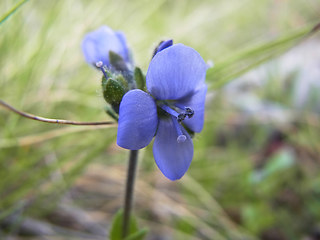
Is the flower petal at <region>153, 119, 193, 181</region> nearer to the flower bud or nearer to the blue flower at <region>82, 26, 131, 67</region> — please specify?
the flower bud

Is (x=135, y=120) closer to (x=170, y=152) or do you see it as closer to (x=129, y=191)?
(x=170, y=152)

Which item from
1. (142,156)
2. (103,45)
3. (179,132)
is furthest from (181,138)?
(142,156)

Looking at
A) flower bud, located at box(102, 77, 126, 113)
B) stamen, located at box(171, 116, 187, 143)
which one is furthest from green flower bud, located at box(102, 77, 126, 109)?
stamen, located at box(171, 116, 187, 143)

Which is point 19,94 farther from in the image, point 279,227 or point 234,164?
point 279,227

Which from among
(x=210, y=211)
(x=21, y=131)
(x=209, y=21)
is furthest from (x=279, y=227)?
(x=209, y=21)

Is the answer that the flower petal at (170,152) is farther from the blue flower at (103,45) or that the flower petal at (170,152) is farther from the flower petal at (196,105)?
the blue flower at (103,45)

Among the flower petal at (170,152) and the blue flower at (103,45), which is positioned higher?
the blue flower at (103,45)

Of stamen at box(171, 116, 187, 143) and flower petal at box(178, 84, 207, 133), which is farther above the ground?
flower petal at box(178, 84, 207, 133)

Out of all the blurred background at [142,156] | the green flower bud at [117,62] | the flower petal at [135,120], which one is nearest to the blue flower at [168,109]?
the flower petal at [135,120]
